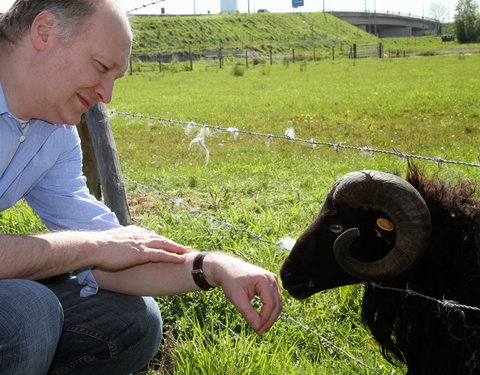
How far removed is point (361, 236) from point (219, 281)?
1.01 m

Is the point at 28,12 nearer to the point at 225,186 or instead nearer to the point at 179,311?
the point at 179,311

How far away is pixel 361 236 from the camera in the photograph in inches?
113

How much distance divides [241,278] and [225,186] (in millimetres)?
5316

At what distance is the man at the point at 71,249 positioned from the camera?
1.93 meters

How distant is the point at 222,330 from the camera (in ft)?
10.9

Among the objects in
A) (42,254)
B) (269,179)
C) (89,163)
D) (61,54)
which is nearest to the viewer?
(42,254)

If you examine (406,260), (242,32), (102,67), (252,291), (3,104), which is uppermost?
(242,32)

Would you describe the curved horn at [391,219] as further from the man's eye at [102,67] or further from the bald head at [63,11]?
the bald head at [63,11]

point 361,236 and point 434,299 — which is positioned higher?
point 361,236

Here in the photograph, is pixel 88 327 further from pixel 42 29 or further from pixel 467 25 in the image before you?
pixel 467 25

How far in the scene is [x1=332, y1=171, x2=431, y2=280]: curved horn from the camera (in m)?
2.58

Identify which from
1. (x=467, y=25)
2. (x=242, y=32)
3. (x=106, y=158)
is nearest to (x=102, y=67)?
(x=106, y=158)

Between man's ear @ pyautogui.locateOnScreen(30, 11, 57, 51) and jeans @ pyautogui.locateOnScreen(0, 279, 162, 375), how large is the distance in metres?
0.83

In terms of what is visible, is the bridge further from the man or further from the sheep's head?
the man
